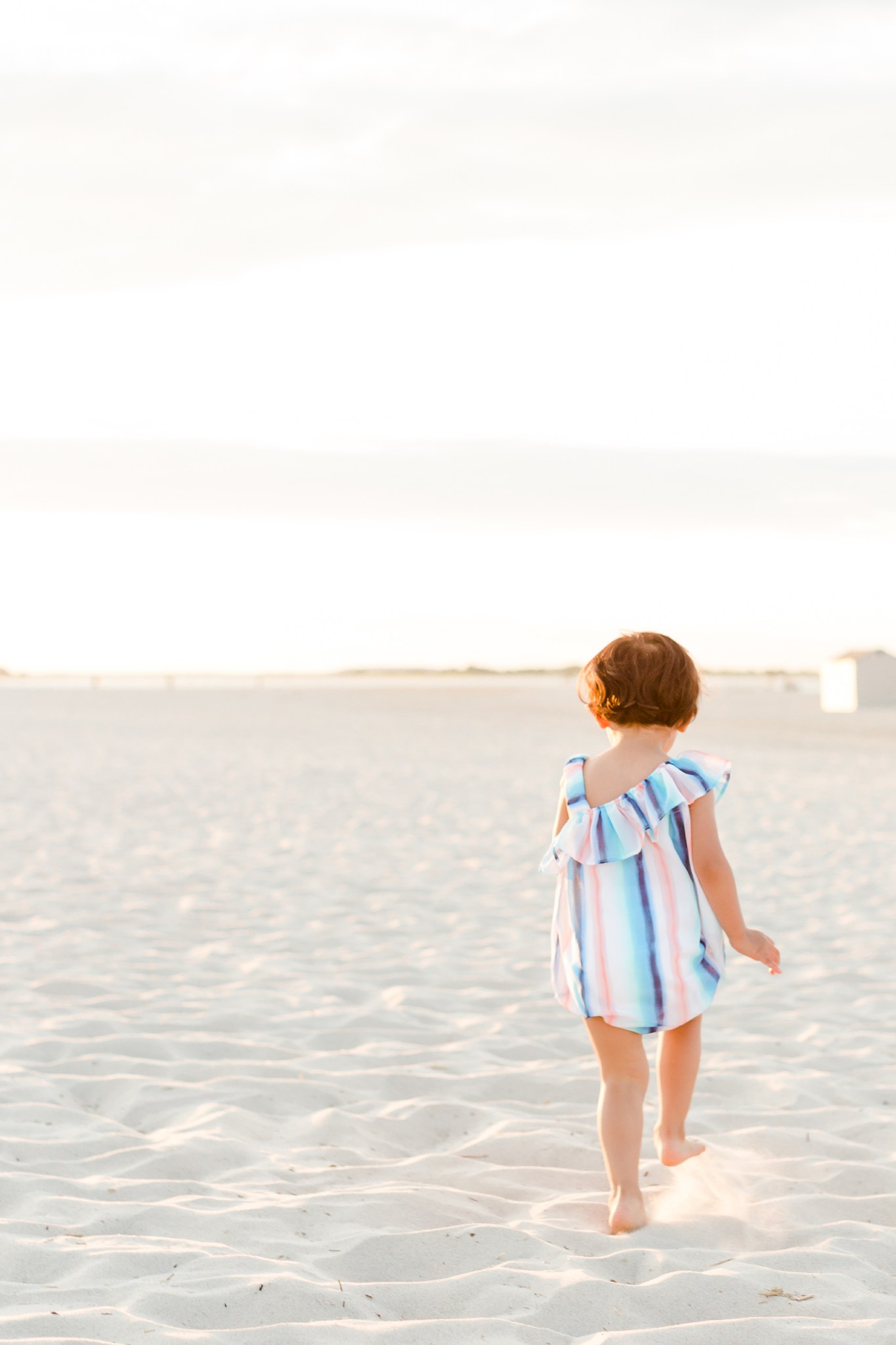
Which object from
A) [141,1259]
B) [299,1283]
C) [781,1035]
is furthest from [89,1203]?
[781,1035]

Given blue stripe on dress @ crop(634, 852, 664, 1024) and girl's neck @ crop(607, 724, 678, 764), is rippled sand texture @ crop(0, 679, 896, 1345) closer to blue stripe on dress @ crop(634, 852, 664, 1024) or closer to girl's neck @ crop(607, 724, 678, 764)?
blue stripe on dress @ crop(634, 852, 664, 1024)

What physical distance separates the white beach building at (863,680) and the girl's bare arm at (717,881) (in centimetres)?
4077

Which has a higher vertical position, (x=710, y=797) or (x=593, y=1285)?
(x=710, y=797)

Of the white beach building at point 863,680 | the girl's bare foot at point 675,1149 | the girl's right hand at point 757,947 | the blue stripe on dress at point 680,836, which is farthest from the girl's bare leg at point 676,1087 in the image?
the white beach building at point 863,680

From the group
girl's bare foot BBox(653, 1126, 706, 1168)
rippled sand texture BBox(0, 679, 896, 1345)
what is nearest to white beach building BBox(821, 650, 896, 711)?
rippled sand texture BBox(0, 679, 896, 1345)

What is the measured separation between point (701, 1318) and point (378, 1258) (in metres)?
0.76

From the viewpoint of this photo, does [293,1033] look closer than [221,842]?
Yes

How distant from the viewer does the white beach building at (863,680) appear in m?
42.3

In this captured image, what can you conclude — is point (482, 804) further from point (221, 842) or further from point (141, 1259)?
point (141, 1259)

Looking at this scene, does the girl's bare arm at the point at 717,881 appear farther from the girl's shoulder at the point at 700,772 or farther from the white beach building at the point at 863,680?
the white beach building at the point at 863,680

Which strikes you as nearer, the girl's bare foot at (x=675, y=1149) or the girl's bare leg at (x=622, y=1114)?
the girl's bare leg at (x=622, y=1114)

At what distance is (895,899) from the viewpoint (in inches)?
322

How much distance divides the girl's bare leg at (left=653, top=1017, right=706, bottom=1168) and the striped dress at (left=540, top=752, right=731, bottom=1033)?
0.11 meters

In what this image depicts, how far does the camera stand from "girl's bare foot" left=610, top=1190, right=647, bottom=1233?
322cm
